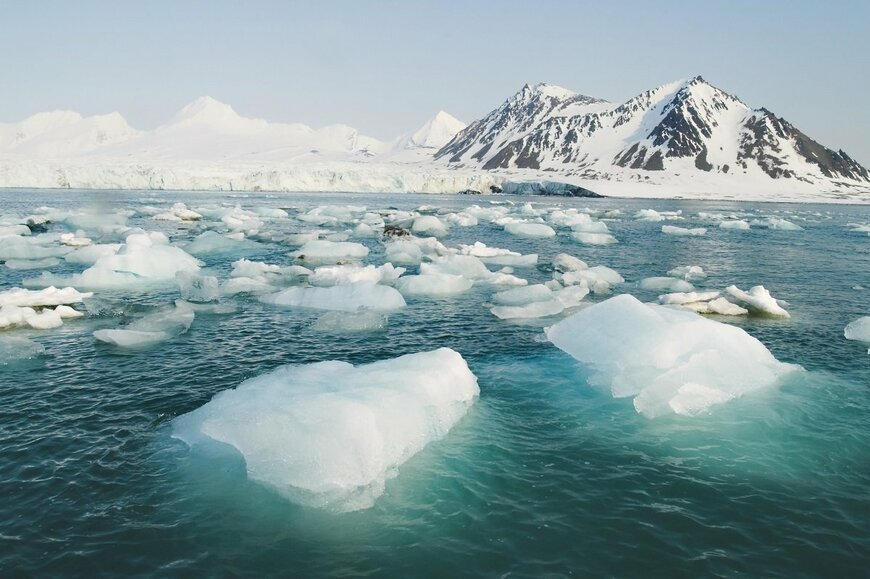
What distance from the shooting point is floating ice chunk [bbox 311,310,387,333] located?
20.0 metres

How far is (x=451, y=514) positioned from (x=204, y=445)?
487 cm

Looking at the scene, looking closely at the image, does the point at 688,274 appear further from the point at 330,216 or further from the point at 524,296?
the point at 330,216

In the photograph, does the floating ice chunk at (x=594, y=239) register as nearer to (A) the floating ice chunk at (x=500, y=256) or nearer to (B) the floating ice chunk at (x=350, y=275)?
(A) the floating ice chunk at (x=500, y=256)

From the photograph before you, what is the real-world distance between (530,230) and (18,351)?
140 feet

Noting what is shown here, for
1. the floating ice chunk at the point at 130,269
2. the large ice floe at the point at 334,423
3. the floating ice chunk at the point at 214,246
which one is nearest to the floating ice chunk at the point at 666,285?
the large ice floe at the point at 334,423

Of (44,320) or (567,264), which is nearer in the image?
(44,320)

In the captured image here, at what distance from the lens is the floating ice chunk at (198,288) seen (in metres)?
23.6

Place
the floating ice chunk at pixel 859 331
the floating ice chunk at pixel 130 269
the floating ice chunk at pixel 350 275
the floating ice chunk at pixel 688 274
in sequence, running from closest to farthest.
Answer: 1. the floating ice chunk at pixel 859 331
2. the floating ice chunk at pixel 130 269
3. the floating ice chunk at pixel 350 275
4. the floating ice chunk at pixel 688 274

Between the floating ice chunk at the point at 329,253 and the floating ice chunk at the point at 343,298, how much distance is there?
942 centimetres

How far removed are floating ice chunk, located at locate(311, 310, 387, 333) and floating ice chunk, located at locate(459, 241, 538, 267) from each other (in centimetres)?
1605

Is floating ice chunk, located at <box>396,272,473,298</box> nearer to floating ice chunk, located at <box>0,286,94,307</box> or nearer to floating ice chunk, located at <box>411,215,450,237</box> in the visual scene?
floating ice chunk, located at <box>0,286,94,307</box>

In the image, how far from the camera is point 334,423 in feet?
32.7

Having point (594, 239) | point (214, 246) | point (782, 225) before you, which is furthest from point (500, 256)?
point (782, 225)

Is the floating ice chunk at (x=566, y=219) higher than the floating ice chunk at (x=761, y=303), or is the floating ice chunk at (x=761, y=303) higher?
the floating ice chunk at (x=566, y=219)
